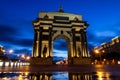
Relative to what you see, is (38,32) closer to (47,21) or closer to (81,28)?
(47,21)

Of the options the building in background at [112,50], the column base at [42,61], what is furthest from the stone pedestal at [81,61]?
the building in background at [112,50]

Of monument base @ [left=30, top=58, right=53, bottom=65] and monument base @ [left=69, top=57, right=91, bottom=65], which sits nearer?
monument base @ [left=30, top=58, right=53, bottom=65]

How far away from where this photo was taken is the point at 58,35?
5281cm

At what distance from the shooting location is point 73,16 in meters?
55.2

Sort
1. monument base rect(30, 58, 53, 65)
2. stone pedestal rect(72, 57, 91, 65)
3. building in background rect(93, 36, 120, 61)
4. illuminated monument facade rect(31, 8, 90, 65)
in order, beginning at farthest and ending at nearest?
building in background rect(93, 36, 120, 61)
stone pedestal rect(72, 57, 91, 65)
illuminated monument facade rect(31, 8, 90, 65)
monument base rect(30, 58, 53, 65)

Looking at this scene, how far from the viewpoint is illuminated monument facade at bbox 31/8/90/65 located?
4828 cm

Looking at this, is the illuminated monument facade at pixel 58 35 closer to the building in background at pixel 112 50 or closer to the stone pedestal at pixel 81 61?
the stone pedestal at pixel 81 61

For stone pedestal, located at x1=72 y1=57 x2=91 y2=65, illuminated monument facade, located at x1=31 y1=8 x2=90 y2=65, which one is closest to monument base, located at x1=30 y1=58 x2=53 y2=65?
illuminated monument facade, located at x1=31 y1=8 x2=90 y2=65

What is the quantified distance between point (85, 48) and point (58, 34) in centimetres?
950

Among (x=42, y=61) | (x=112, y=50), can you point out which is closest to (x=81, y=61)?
(x=42, y=61)

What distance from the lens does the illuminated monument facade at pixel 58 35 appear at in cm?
4828

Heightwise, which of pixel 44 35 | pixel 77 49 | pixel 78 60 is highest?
pixel 44 35

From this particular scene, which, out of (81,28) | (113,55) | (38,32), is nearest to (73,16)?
(81,28)

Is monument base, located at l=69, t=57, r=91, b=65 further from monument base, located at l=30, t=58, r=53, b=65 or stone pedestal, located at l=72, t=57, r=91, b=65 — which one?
monument base, located at l=30, t=58, r=53, b=65
